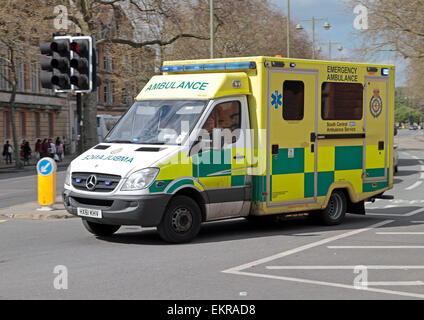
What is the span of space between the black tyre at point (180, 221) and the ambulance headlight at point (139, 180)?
Answer: 0.54 m

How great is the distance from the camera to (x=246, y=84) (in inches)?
438

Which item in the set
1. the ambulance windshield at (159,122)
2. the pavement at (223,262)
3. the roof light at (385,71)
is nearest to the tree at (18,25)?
the pavement at (223,262)

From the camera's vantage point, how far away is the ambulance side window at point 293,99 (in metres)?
11.5

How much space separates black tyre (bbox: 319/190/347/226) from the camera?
12.5 m

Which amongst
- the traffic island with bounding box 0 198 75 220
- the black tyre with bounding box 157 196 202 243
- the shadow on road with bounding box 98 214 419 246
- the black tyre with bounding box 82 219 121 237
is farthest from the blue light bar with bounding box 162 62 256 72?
the traffic island with bounding box 0 198 75 220

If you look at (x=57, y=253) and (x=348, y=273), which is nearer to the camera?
(x=348, y=273)

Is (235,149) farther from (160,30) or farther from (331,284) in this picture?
A: (160,30)

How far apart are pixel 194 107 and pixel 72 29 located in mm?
25473

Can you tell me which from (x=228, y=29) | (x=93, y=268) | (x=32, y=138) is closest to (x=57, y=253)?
(x=93, y=268)

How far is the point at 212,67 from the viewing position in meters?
11.4

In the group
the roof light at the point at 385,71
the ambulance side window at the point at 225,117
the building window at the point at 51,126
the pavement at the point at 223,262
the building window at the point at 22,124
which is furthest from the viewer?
the building window at the point at 51,126

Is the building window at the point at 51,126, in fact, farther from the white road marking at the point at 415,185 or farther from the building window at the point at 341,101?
the building window at the point at 341,101

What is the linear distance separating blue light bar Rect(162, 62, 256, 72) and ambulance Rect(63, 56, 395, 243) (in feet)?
0.05

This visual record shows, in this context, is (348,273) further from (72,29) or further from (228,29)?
(228,29)
